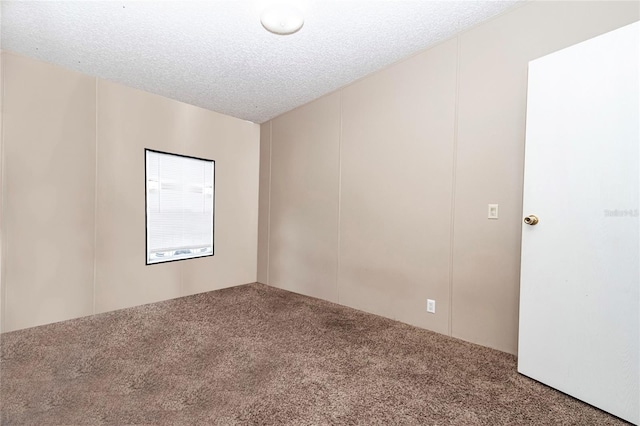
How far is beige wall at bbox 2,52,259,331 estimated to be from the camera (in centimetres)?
260

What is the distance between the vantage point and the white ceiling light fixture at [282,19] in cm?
216

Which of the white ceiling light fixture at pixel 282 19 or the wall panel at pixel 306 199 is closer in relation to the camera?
the white ceiling light fixture at pixel 282 19

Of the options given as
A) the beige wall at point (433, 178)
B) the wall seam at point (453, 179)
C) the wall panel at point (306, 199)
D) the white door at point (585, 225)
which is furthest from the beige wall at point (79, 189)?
the white door at point (585, 225)

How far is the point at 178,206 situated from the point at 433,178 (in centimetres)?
291

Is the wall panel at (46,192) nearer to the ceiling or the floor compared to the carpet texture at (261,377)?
nearer to the ceiling

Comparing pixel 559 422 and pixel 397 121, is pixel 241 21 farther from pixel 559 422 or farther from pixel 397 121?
pixel 559 422

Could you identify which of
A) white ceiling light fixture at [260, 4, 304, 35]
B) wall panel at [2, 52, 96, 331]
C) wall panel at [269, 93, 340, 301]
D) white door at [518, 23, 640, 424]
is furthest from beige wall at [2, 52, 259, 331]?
white door at [518, 23, 640, 424]

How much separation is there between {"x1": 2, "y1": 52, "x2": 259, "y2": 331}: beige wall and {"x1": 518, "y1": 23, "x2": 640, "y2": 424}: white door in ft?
11.6

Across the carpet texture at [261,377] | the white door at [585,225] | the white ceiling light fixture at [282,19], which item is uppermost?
the white ceiling light fixture at [282,19]

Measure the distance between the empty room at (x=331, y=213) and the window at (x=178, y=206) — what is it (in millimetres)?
25

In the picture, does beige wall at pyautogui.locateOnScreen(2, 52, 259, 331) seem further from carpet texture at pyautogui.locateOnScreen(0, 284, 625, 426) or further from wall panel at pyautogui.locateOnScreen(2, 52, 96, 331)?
carpet texture at pyautogui.locateOnScreen(0, 284, 625, 426)

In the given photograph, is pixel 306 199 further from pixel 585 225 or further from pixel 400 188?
pixel 585 225

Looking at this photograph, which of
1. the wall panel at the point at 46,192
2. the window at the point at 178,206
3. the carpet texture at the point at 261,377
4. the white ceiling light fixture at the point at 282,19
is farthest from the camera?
the window at the point at 178,206

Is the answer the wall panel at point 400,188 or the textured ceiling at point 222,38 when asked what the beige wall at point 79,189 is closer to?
the textured ceiling at point 222,38
